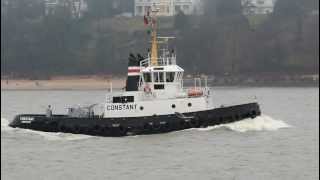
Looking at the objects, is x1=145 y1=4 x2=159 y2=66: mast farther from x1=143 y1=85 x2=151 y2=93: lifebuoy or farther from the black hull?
the black hull

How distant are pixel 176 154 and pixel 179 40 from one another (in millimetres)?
78922

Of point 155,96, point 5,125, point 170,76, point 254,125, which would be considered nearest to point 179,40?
point 5,125

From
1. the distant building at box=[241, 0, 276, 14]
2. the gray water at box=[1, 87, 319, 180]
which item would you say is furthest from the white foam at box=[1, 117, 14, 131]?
the distant building at box=[241, 0, 276, 14]

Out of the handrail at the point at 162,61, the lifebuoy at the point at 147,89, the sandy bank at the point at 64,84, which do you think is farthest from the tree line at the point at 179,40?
the lifebuoy at the point at 147,89

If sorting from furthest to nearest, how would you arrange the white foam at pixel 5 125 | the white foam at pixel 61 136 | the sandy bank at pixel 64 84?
the sandy bank at pixel 64 84 → the white foam at pixel 5 125 → the white foam at pixel 61 136

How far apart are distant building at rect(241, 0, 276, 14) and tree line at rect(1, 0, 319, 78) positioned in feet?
7.89

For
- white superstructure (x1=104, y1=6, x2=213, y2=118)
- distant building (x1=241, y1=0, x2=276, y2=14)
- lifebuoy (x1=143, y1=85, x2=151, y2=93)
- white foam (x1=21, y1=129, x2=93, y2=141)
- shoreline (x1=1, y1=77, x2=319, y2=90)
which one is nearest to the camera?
white foam (x1=21, y1=129, x2=93, y2=141)

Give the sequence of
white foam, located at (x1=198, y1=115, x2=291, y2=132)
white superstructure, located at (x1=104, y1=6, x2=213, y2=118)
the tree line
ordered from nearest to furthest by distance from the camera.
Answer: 1. white superstructure, located at (x1=104, y1=6, x2=213, y2=118)
2. white foam, located at (x1=198, y1=115, x2=291, y2=132)
3. the tree line

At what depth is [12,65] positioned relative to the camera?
117750 mm

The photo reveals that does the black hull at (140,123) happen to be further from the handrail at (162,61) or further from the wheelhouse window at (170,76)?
the handrail at (162,61)

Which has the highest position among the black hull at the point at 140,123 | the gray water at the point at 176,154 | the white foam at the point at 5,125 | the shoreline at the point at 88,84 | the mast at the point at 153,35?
the mast at the point at 153,35

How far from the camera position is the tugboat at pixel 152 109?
1623 inches

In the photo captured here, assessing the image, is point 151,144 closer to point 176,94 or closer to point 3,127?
point 176,94

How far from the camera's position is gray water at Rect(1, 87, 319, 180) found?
3244 cm
